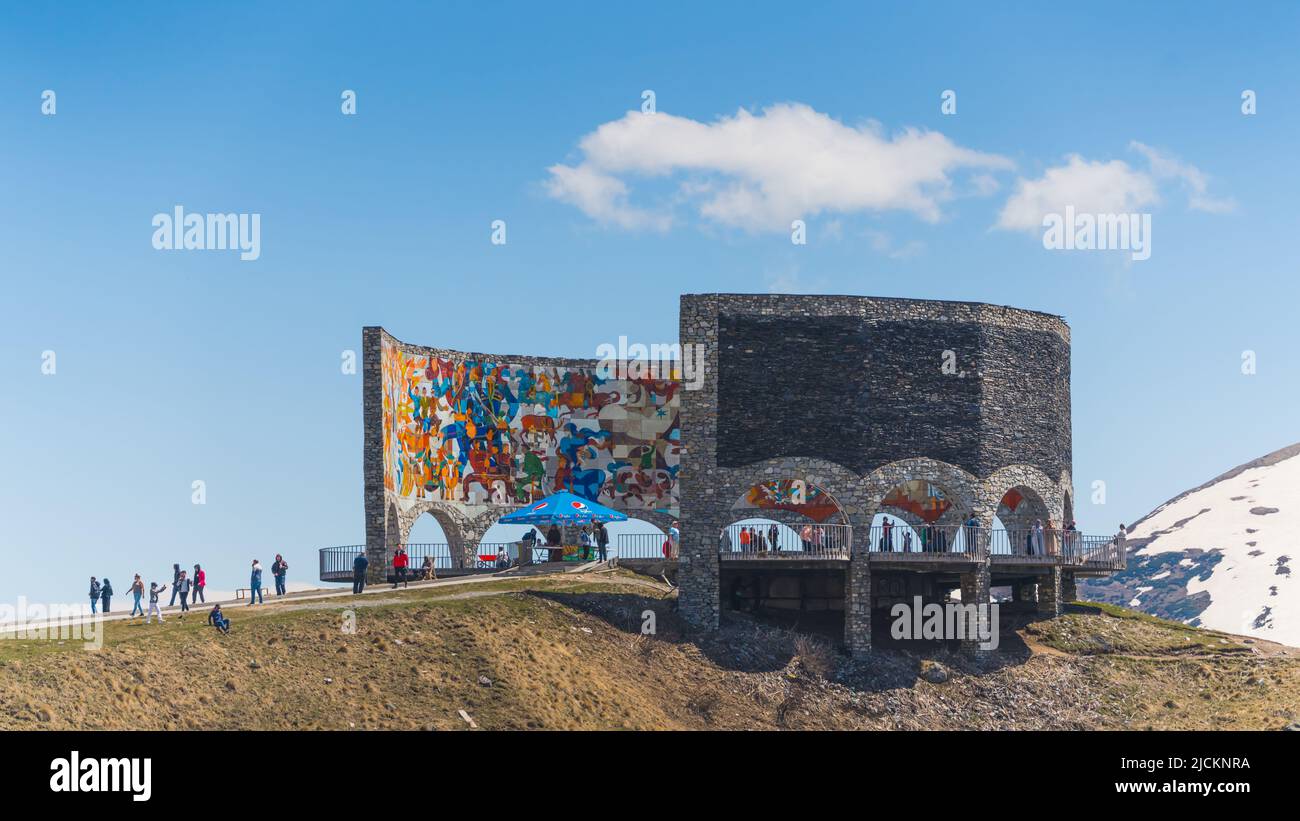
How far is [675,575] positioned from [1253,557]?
8035cm

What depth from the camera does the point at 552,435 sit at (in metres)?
74.8

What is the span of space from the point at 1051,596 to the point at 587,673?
21.8 metres

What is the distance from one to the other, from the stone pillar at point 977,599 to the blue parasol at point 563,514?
13436 millimetres

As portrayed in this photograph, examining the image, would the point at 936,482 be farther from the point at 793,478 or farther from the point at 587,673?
the point at 587,673

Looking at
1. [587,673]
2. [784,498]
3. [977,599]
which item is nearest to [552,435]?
[784,498]

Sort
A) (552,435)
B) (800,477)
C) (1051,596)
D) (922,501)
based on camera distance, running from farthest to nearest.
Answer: (552,435)
(922,501)
(1051,596)
(800,477)

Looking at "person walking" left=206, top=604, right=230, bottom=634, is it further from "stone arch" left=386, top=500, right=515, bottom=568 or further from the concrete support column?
"stone arch" left=386, top=500, right=515, bottom=568

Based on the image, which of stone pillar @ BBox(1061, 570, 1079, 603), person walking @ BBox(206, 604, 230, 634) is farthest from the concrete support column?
stone pillar @ BBox(1061, 570, 1079, 603)

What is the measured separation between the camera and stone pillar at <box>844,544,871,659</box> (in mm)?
58094

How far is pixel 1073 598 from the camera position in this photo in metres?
69.4

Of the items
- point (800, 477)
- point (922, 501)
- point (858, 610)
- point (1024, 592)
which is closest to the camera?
point (858, 610)

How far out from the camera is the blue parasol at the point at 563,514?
6306cm
